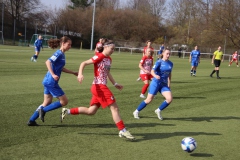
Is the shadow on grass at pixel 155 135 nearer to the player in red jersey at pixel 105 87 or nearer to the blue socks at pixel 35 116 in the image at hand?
the player in red jersey at pixel 105 87

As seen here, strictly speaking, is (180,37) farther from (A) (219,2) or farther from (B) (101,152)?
(B) (101,152)

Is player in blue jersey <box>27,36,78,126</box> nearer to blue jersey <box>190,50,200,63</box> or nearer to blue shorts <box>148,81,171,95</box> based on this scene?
blue shorts <box>148,81,171,95</box>

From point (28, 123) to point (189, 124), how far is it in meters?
3.62

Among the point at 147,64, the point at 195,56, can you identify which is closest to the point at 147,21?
the point at 195,56

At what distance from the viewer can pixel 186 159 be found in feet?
15.9

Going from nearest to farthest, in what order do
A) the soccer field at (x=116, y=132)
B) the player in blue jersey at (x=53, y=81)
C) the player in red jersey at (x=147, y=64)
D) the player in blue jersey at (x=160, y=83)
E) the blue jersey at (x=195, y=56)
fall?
the soccer field at (x=116, y=132), the player in blue jersey at (x=53, y=81), the player in blue jersey at (x=160, y=83), the player in red jersey at (x=147, y=64), the blue jersey at (x=195, y=56)

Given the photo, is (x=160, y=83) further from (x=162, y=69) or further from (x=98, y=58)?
(x=98, y=58)

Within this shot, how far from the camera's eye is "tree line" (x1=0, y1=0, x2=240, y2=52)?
180ft

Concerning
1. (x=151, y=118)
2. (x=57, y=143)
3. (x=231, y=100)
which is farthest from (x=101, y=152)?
(x=231, y=100)

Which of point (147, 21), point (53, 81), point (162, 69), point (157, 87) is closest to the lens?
point (53, 81)

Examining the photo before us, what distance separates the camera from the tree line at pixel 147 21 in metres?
55.0

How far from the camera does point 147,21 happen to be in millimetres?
68250

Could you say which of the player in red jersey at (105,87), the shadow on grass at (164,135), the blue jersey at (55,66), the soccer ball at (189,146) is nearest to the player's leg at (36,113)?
the blue jersey at (55,66)

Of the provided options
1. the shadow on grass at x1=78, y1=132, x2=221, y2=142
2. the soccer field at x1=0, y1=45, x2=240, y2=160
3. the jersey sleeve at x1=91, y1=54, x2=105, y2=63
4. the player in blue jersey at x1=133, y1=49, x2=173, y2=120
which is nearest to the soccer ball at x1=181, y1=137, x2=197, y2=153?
the soccer field at x1=0, y1=45, x2=240, y2=160
